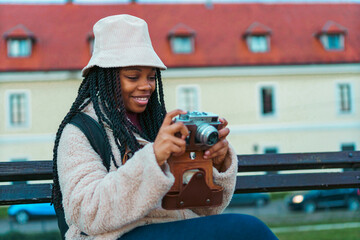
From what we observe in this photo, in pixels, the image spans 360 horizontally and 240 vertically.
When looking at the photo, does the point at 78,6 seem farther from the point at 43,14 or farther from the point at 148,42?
the point at 148,42

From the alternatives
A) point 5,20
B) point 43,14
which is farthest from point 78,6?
point 5,20

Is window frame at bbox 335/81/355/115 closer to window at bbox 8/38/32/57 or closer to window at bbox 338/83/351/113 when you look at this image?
window at bbox 338/83/351/113

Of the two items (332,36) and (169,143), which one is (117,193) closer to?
(169,143)

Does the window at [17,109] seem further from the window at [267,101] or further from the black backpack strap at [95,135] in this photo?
the black backpack strap at [95,135]

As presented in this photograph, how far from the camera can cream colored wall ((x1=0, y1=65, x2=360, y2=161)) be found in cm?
2067

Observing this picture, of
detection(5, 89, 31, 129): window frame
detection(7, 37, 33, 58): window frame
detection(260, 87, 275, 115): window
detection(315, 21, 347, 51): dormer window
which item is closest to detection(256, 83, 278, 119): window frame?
detection(260, 87, 275, 115): window

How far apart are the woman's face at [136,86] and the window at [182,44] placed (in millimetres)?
20402

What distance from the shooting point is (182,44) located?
22.5m

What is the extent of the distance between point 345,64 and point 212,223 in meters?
22.4

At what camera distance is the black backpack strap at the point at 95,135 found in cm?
174

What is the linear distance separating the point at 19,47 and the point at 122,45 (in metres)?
21.2

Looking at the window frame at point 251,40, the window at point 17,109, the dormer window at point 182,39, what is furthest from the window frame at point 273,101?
the window at point 17,109

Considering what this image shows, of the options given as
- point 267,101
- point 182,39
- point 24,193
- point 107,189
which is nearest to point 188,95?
point 182,39

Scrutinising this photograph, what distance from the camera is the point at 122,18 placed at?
1.83 meters
